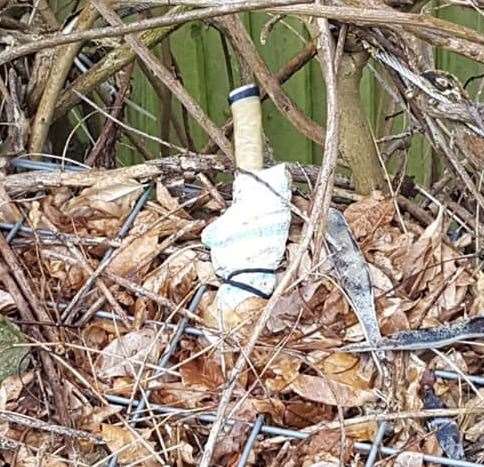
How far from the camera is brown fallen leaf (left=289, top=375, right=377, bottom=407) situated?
0.89 m

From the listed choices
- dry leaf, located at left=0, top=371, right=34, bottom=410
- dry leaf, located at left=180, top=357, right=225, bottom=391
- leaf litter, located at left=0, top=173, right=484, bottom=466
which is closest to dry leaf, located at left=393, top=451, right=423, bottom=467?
leaf litter, located at left=0, top=173, right=484, bottom=466

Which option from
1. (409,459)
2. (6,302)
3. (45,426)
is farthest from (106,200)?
(409,459)

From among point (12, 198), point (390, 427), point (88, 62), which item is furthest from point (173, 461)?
point (88, 62)

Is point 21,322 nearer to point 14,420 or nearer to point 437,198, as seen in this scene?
point 14,420

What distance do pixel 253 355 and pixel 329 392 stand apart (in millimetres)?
73

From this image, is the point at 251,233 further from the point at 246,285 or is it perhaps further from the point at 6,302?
the point at 6,302

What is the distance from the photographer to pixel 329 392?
90 cm

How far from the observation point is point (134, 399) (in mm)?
922

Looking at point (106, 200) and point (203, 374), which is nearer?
point (203, 374)

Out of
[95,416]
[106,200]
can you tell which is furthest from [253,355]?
[106,200]

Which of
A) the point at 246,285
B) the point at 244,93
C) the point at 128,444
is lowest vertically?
the point at 128,444

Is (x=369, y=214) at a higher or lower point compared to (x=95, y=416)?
higher

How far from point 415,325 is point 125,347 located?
10.2 inches

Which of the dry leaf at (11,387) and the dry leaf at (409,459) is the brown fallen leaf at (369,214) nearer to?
the dry leaf at (409,459)
